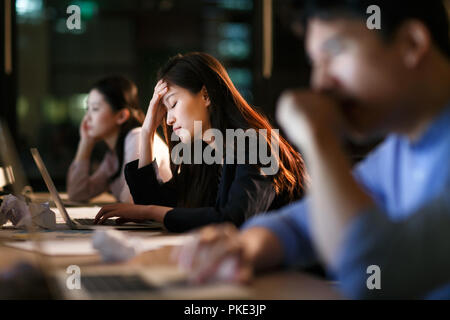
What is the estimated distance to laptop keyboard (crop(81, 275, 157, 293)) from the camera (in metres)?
0.80

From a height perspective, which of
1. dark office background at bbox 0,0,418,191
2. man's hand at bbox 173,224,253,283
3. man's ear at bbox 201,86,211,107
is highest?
dark office background at bbox 0,0,418,191

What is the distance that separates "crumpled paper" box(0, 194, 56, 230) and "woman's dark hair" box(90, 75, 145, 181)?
1245 mm

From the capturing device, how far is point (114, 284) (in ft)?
2.75

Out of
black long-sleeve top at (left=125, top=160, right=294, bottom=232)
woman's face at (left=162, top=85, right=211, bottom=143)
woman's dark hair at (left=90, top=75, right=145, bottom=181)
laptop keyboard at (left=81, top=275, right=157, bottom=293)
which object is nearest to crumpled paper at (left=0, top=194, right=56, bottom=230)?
black long-sleeve top at (left=125, top=160, right=294, bottom=232)

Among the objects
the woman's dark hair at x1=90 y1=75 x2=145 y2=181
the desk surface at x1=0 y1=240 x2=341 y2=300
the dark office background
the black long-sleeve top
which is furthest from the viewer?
the dark office background

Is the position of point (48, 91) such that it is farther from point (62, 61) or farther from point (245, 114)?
point (245, 114)

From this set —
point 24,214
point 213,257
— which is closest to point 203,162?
point 24,214

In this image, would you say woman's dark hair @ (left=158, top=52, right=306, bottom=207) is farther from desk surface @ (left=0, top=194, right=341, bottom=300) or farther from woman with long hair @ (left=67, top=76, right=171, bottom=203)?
woman with long hair @ (left=67, top=76, right=171, bottom=203)

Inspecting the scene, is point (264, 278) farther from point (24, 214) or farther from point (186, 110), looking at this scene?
point (186, 110)

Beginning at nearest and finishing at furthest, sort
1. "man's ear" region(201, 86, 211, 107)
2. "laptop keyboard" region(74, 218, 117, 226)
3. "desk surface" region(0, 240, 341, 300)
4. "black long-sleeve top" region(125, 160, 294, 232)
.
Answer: "desk surface" region(0, 240, 341, 300)
"black long-sleeve top" region(125, 160, 294, 232)
"laptop keyboard" region(74, 218, 117, 226)
"man's ear" region(201, 86, 211, 107)

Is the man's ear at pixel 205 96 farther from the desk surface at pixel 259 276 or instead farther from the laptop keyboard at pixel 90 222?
the desk surface at pixel 259 276

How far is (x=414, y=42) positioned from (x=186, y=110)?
1.19 m

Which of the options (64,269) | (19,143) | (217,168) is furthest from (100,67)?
(64,269)

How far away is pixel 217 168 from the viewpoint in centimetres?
201
